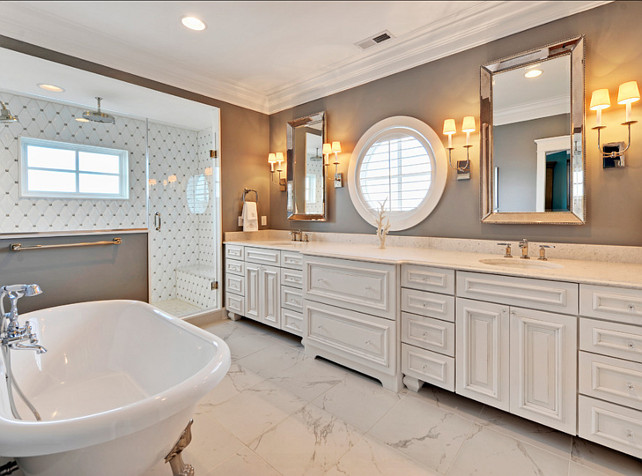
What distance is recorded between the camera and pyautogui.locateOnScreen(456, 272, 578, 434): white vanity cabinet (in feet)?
5.02

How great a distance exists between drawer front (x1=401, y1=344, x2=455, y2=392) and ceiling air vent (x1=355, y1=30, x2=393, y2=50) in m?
2.26

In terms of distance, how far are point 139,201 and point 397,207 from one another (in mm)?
2575

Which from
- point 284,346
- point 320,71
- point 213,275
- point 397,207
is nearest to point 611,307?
point 397,207

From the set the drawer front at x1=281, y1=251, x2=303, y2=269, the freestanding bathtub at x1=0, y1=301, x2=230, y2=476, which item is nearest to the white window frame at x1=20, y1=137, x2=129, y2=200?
the freestanding bathtub at x1=0, y1=301, x2=230, y2=476

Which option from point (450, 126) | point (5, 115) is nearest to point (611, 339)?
point (450, 126)

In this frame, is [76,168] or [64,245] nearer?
[64,245]

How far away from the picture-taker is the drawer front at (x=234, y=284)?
331 cm

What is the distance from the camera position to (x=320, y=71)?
10.1 ft

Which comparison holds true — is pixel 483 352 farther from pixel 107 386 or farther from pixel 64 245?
pixel 64 245

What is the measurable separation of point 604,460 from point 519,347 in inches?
22.7

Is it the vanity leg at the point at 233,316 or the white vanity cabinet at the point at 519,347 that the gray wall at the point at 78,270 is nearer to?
the vanity leg at the point at 233,316

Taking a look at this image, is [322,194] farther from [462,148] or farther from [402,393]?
[402,393]

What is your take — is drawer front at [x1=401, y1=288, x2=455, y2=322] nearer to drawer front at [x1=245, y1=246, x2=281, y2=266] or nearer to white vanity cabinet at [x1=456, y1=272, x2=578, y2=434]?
white vanity cabinet at [x1=456, y1=272, x2=578, y2=434]

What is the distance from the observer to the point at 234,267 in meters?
3.39
